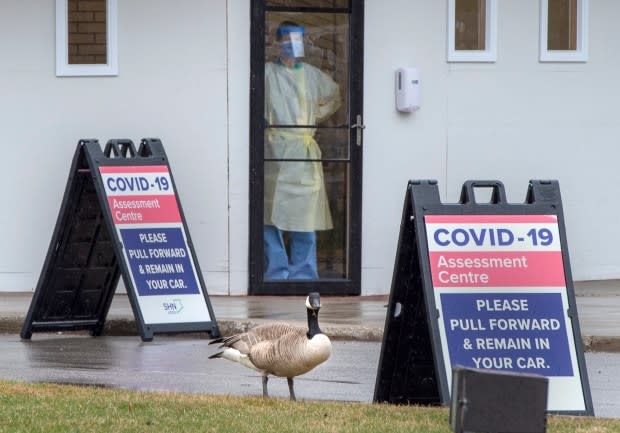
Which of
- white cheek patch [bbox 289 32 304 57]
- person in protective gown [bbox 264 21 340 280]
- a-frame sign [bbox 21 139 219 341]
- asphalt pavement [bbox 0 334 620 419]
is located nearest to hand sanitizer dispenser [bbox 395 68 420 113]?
person in protective gown [bbox 264 21 340 280]

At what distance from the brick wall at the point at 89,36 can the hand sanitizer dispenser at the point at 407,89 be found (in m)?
2.89

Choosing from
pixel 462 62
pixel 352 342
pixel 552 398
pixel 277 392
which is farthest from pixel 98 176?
pixel 552 398

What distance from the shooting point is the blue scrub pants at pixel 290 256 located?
611 inches

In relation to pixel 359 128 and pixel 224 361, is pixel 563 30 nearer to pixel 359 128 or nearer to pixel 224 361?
pixel 359 128

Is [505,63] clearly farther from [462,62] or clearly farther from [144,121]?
[144,121]

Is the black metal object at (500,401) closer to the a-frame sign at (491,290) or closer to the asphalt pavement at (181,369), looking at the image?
the a-frame sign at (491,290)

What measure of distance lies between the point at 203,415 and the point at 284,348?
999 mm

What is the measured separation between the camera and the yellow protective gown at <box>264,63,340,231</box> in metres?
15.5

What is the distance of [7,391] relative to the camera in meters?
9.12

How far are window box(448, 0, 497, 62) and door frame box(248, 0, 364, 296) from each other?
965 mm

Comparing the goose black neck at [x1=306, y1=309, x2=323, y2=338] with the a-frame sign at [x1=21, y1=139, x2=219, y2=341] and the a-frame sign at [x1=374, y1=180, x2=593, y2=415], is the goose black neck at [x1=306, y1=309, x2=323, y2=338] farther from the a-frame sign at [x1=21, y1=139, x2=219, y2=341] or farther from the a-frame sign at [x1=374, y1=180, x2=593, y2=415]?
the a-frame sign at [x1=21, y1=139, x2=219, y2=341]

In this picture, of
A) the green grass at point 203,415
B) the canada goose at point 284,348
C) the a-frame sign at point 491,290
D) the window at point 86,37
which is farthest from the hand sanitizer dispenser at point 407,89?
the green grass at point 203,415

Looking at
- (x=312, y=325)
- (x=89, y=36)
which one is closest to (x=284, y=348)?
(x=312, y=325)

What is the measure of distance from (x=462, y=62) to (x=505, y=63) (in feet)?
1.50
